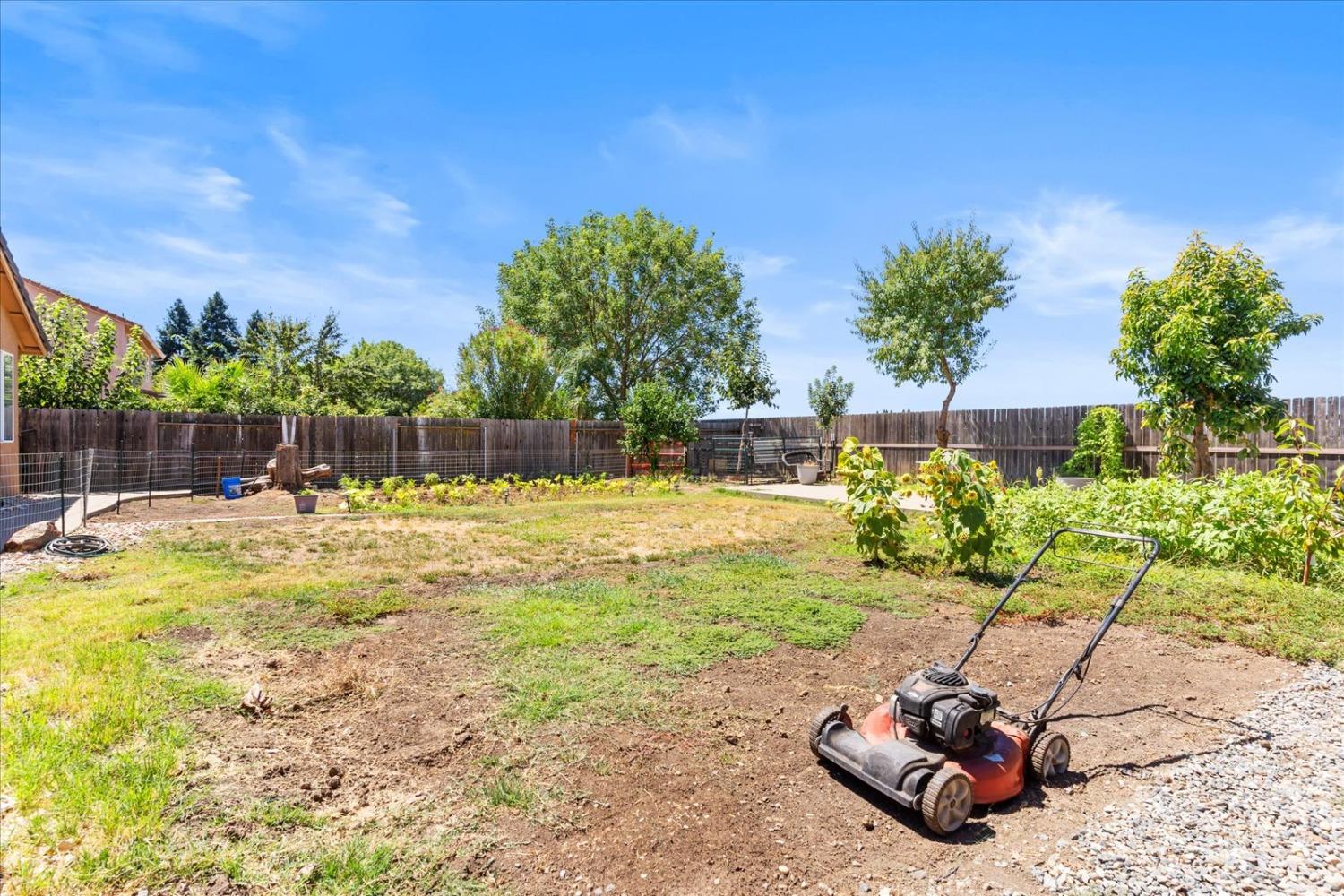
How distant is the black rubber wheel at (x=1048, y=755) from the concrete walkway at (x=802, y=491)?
9263 mm

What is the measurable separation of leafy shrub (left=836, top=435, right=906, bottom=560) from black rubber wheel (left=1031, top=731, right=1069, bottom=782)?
3670 millimetres

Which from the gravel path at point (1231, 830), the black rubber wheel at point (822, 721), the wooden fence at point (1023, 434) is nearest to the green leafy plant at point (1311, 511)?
the gravel path at point (1231, 830)

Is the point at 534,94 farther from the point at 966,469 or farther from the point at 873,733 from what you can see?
the point at 873,733

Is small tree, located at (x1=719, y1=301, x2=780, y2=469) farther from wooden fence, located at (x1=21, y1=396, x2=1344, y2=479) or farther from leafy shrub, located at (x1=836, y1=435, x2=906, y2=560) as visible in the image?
leafy shrub, located at (x1=836, y1=435, x2=906, y2=560)

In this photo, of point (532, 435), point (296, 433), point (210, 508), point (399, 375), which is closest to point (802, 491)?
point (532, 435)

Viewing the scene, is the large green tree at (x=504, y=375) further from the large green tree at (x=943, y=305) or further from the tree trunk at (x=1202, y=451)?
the tree trunk at (x=1202, y=451)

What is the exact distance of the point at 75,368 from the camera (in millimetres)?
14820

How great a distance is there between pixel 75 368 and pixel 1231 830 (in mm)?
19559

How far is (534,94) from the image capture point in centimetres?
867

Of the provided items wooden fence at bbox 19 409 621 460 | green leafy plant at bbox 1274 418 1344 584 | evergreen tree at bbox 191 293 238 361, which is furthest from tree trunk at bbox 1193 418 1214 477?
evergreen tree at bbox 191 293 238 361

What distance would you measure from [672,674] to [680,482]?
1448cm

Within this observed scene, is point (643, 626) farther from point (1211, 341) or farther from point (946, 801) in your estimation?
point (1211, 341)

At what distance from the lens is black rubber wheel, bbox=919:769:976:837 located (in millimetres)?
2195

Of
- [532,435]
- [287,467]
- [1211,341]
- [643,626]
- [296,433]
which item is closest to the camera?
[643,626]
